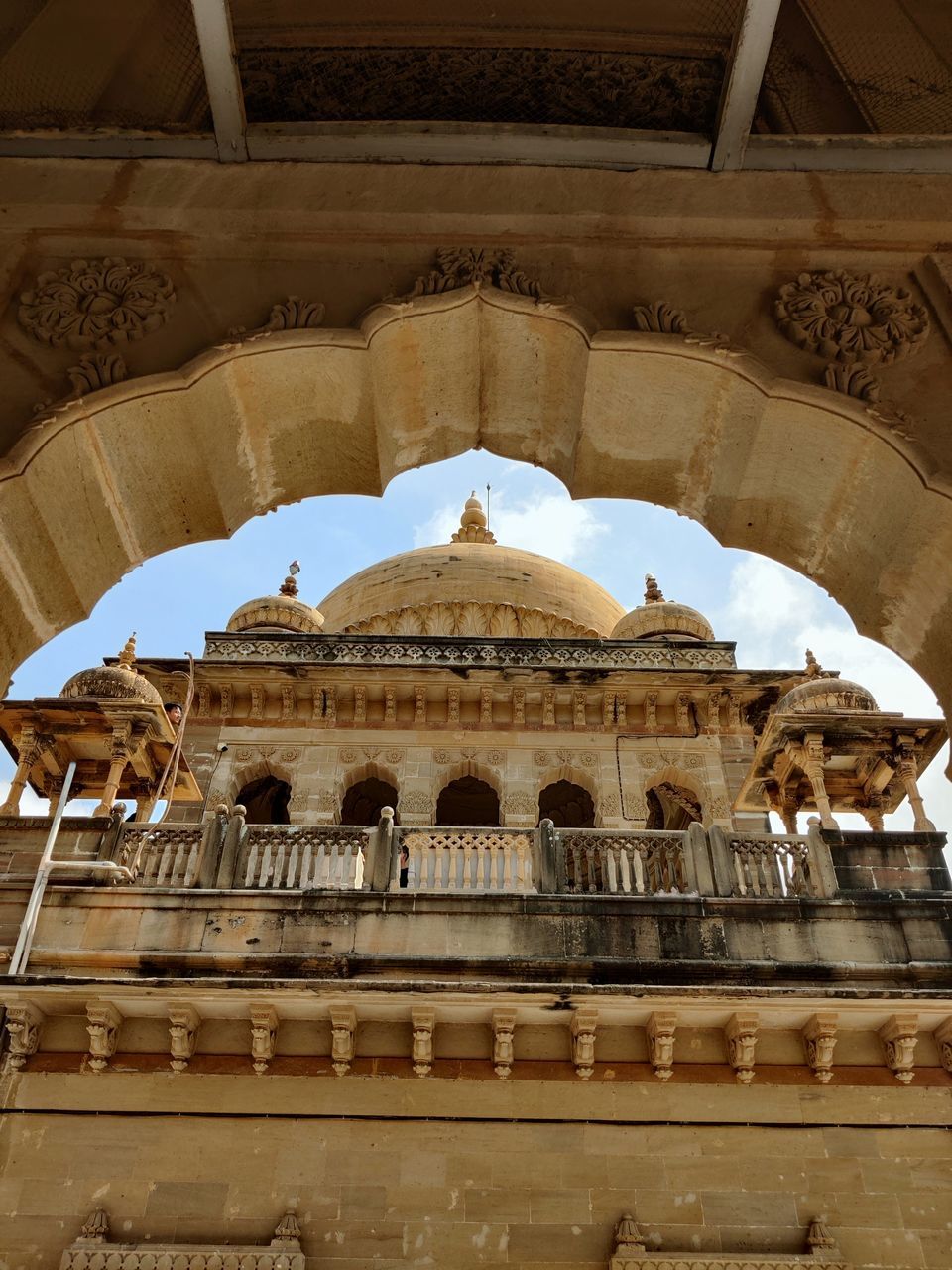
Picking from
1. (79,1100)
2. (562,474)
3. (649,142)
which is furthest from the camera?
(79,1100)

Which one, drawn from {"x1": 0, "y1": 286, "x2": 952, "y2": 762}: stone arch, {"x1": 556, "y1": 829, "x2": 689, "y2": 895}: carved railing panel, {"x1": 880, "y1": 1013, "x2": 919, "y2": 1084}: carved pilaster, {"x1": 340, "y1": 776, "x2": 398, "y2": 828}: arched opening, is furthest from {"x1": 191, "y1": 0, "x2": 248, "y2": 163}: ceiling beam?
{"x1": 340, "y1": 776, "x2": 398, "y2": 828}: arched opening

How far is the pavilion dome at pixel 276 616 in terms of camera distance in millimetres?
19750

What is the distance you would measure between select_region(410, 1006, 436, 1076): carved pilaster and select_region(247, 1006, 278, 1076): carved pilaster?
1.25 meters

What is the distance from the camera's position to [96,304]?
3.27 meters

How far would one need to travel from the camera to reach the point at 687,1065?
9.73 m

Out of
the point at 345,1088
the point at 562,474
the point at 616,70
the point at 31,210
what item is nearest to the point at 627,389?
the point at 562,474

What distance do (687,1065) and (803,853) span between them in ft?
8.60

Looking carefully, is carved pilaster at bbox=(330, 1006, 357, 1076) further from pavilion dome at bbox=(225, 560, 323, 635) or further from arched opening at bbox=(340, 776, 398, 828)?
pavilion dome at bbox=(225, 560, 323, 635)

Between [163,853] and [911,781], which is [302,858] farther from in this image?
[911,781]

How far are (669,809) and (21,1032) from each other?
12.2 meters

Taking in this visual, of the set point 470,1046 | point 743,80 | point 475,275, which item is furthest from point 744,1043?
point 743,80

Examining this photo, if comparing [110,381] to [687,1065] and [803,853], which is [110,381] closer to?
[687,1065]

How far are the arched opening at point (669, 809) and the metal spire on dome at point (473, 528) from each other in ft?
32.7

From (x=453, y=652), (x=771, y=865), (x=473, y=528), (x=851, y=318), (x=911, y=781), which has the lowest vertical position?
(x=851, y=318)
